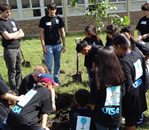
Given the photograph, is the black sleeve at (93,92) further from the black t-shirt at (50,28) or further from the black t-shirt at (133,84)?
the black t-shirt at (50,28)

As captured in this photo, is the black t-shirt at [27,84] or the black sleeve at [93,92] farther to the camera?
the black t-shirt at [27,84]

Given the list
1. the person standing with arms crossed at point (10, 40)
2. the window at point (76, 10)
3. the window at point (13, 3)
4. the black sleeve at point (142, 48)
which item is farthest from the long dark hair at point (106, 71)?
the window at point (13, 3)

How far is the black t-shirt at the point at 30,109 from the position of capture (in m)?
2.35

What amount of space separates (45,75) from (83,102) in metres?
0.70

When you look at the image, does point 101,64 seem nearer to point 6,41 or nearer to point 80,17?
point 6,41

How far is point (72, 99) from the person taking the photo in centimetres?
417

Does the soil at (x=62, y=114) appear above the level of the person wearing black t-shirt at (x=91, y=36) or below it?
below

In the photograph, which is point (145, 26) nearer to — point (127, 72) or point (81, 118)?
point (127, 72)

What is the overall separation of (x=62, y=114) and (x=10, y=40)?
6.21 feet

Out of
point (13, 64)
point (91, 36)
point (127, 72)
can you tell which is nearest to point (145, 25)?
point (91, 36)

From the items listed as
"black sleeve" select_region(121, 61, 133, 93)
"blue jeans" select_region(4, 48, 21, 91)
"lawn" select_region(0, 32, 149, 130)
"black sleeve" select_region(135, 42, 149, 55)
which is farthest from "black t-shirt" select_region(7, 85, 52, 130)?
"blue jeans" select_region(4, 48, 21, 91)

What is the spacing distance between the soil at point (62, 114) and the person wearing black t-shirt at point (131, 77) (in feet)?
3.89

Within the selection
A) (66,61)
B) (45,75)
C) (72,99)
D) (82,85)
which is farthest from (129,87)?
(66,61)

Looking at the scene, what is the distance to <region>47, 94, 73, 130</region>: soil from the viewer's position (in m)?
3.29
